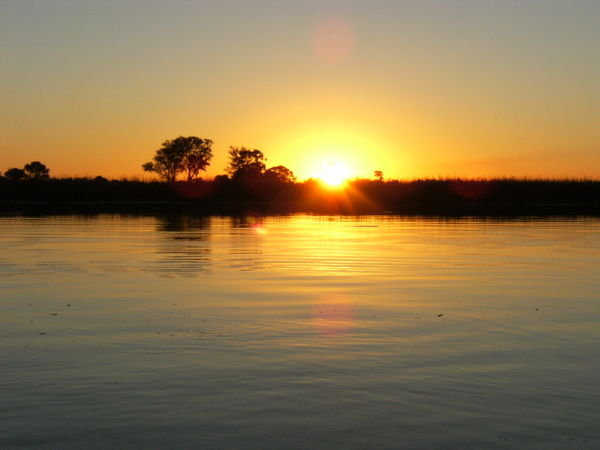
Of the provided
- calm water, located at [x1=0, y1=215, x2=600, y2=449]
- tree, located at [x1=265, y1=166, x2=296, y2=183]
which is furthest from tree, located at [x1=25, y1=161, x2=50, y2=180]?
calm water, located at [x1=0, y1=215, x2=600, y2=449]

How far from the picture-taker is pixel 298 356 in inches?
339

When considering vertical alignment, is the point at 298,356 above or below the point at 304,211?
below

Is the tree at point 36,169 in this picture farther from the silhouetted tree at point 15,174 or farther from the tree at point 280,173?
the tree at point 280,173

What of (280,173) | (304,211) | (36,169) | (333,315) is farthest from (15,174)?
(333,315)

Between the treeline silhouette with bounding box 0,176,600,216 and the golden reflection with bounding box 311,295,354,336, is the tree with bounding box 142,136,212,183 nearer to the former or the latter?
the treeline silhouette with bounding box 0,176,600,216

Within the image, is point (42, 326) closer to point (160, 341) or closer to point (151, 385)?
point (160, 341)

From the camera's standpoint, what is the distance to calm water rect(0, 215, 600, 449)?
6180 mm

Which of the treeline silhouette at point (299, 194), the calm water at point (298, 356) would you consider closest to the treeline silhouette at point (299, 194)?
the treeline silhouette at point (299, 194)

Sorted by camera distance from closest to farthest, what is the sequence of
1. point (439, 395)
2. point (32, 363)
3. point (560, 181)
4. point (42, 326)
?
1. point (439, 395)
2. point (32, 363)
3. point (42, 326)
4. point (560, 181)

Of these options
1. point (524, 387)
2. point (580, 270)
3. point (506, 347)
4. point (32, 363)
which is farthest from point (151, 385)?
point (580, 270)

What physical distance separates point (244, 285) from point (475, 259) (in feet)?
26.9

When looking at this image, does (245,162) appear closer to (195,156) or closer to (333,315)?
(195,156)

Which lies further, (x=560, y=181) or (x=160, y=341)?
(x=560, y=181)

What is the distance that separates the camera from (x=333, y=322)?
10773mm
